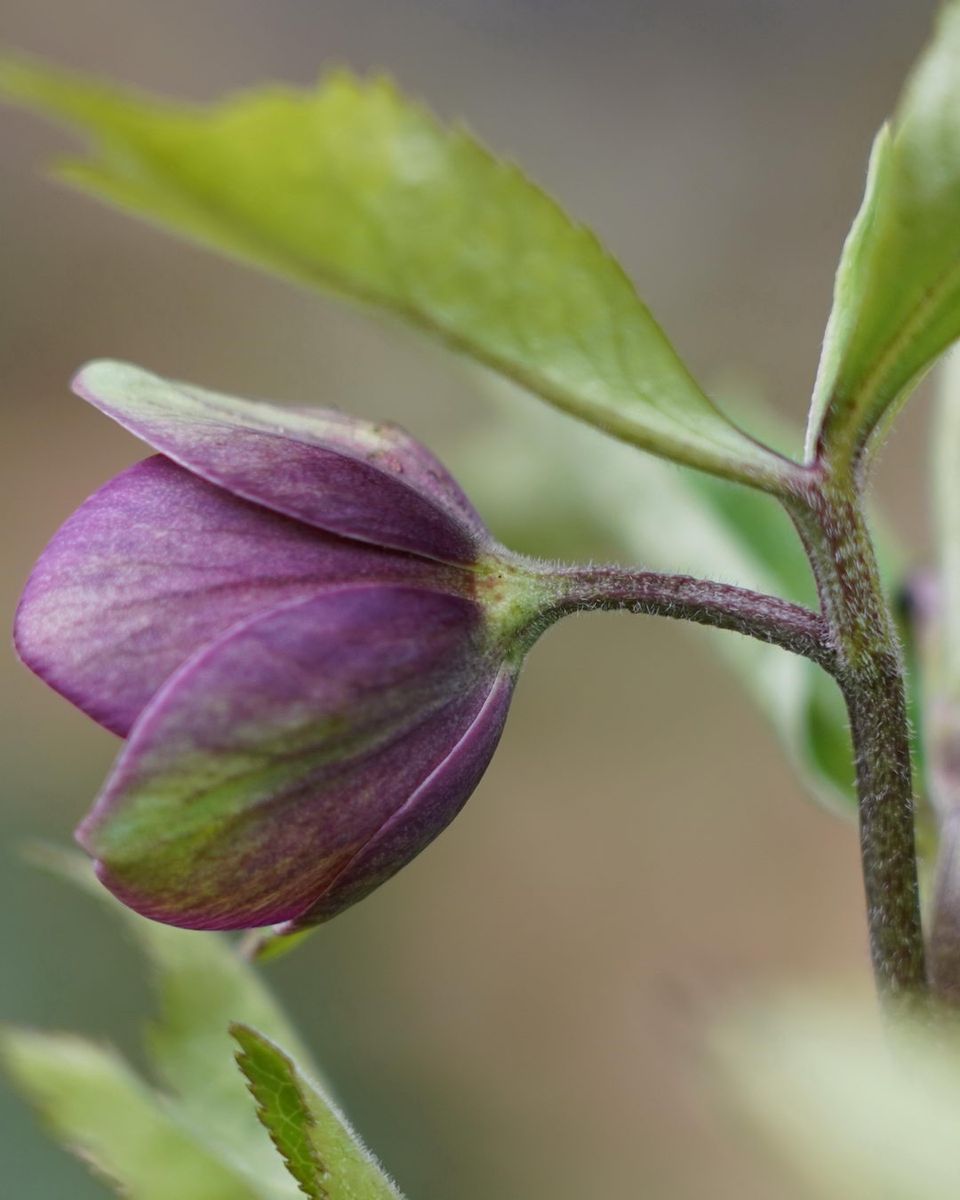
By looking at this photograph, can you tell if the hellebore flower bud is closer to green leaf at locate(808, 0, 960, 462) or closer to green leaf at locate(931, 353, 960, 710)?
green leaf at locate(808, 0, 960, 462)

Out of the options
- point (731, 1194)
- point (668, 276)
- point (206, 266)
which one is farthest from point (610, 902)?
point (206, 266)

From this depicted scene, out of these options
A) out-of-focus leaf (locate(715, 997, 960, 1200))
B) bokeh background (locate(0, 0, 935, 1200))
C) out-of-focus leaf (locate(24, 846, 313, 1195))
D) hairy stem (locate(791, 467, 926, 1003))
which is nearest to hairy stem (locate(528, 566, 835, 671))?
hairy stem (locate(791, 467, 926, 1003))

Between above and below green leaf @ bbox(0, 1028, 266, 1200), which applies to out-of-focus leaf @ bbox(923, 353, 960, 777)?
above

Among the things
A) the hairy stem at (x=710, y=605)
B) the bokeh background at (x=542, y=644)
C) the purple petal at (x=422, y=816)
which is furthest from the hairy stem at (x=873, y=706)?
the bokeh background at (x=542, y=644)

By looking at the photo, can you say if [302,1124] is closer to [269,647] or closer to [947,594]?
[269,647]

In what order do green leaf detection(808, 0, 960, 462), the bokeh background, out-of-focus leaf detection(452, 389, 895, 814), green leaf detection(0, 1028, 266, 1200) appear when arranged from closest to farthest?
green leaf detection(808, 0, 960, 462), green leaf detection(0, 1028, 266, 1200), out-of-focus leaf detection(452, 389, 895, 814), the bokeh background

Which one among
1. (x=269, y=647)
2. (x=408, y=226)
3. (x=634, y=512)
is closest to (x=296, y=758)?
(x=269, y=647)

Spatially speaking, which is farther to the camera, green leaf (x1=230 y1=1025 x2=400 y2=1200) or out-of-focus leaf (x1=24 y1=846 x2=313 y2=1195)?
out-of-focus leaf (x1=24 y1=846 x2=313 y2=1195)

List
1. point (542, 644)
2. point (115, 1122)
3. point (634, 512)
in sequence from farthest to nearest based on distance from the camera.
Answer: point (542, 644) < point (634, 512) < point (115, 1122)
